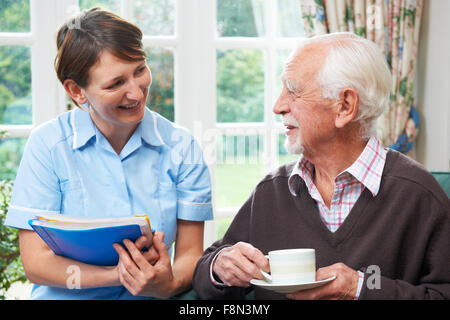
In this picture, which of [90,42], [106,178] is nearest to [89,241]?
[106,178]

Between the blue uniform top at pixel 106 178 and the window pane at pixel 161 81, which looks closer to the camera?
the blue uniform top at pixel 106 178

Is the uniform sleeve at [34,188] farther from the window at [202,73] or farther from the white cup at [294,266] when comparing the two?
the window at [202,73]

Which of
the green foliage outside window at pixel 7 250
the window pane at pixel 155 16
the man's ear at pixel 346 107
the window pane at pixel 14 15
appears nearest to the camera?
the man's ear at pixel 346 107

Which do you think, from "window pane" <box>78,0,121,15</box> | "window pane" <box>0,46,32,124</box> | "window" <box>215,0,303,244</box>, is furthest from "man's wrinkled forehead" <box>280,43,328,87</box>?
"window pane" <box>0,46,32,124</box>

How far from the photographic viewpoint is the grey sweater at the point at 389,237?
52.9 inches

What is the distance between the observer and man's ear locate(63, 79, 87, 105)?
1.56 metres

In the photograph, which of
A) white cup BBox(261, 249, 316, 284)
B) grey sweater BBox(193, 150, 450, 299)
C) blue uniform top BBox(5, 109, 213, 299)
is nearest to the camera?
white cup BBox(261, 249, 316, 284)

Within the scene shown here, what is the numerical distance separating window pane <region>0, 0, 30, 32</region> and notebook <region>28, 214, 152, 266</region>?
1634 mm

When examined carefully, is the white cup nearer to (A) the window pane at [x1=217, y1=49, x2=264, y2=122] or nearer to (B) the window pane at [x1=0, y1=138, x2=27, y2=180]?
(A) the window pane at [x1=217, y1=49, x2=264, y2=122]

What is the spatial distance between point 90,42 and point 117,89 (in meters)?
0.15

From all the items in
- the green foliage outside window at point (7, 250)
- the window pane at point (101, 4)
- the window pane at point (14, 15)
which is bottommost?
the green foliage outside window at point (7, 250)

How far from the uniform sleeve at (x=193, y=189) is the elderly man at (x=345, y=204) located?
0.14 metres

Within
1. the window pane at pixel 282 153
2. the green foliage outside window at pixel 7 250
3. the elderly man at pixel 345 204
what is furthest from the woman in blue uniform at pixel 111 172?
the window pane at pixel 282 153
